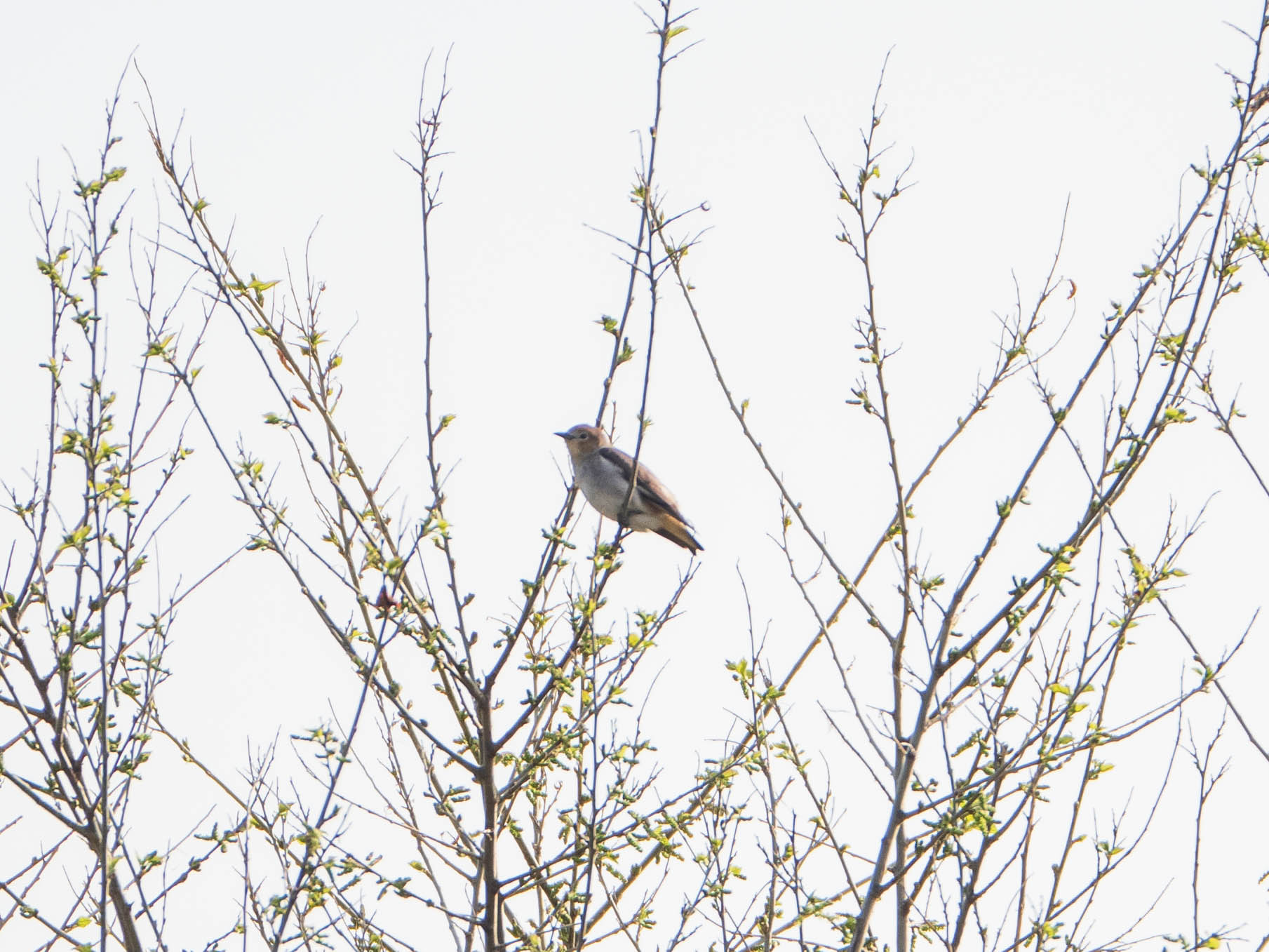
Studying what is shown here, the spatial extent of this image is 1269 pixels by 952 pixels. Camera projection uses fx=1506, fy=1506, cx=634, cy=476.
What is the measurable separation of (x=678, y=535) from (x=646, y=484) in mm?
473

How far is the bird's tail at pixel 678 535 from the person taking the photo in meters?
10.3

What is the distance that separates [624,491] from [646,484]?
342mm

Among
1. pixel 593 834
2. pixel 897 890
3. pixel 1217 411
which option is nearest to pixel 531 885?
pixel 593 834

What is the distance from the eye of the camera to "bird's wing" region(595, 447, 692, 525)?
9953 mm

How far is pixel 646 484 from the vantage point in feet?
33.3

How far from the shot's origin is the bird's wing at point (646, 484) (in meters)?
9.95

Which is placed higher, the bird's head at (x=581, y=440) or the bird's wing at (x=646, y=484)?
the bird's head at (x=581, y=440)

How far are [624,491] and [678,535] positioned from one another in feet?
2.35

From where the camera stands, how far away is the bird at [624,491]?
32.5 feet

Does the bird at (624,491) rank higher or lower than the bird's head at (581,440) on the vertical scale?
lower

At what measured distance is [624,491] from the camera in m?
9.86

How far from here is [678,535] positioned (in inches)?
409

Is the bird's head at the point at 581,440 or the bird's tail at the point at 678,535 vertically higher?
the bird's head at the point at 581,440

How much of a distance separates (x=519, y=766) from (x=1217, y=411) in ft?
12.3
